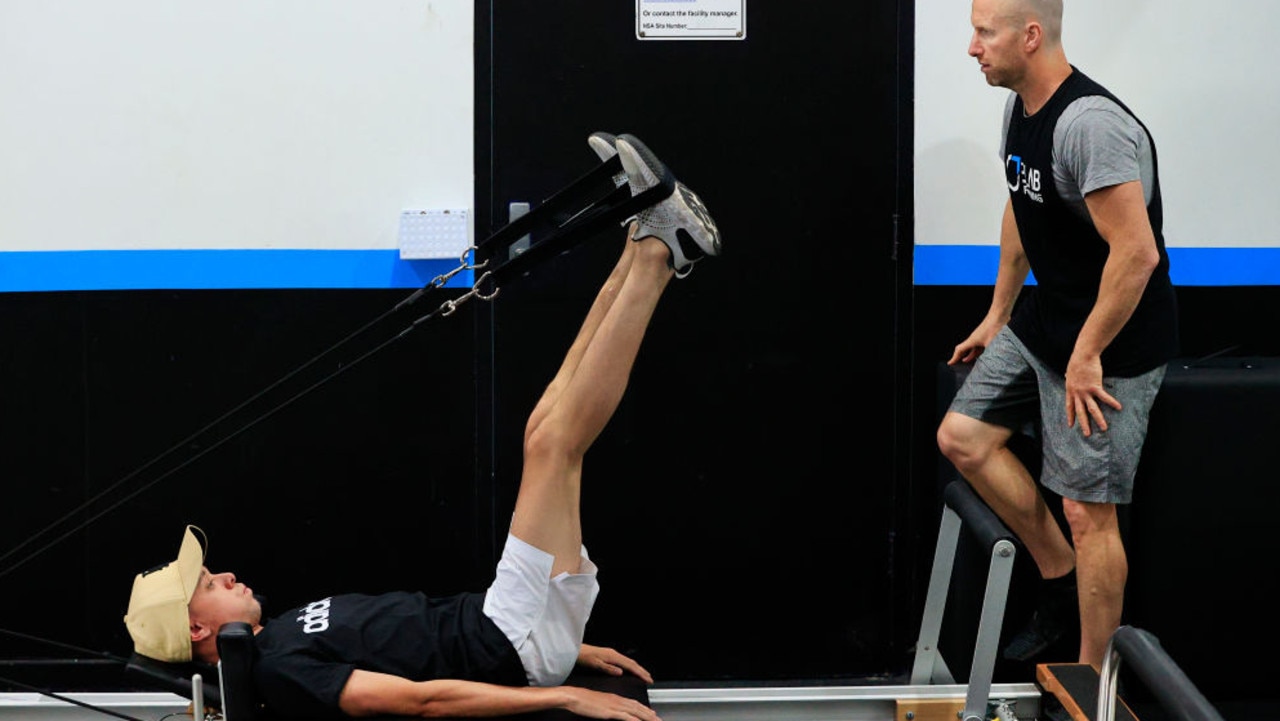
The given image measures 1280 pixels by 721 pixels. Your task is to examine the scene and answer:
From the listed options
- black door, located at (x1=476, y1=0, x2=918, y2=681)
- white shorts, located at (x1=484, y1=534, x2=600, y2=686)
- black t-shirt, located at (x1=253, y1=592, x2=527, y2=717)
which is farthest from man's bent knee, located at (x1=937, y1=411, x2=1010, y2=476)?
black t-shirt, located at (x1=253, y1=592, x2=527, y2=717)

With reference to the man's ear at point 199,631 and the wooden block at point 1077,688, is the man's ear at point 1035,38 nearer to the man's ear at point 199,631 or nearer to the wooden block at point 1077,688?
the wooden block at point 1077,688

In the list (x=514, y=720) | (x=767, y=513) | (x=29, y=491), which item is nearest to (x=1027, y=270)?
(x=767, y=513)

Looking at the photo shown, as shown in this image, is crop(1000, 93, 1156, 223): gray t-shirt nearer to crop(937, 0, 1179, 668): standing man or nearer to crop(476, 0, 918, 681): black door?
crop(937, 0, 1179, 668): standing man

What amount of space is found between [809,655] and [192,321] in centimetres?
196

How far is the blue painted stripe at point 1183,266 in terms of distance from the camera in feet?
13.0

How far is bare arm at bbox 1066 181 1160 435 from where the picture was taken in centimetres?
313

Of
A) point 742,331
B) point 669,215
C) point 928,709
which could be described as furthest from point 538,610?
point 742,331

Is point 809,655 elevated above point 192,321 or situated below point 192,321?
below

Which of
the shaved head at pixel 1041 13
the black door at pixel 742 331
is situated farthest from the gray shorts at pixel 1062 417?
the shaved head at pixel 1041 13

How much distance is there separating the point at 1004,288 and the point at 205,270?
7.01 ft

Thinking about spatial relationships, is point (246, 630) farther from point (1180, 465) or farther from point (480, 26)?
point (1180, 465)

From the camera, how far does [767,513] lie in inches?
161

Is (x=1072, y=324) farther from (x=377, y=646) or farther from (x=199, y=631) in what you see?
(x=199, y=631)

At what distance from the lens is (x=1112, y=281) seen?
317 cm
